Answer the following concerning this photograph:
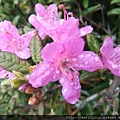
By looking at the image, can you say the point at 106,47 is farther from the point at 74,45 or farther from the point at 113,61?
the point at 74,45

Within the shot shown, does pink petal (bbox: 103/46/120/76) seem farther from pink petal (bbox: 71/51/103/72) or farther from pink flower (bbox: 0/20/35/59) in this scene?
pink flower (bbox: 0/20/35/59)

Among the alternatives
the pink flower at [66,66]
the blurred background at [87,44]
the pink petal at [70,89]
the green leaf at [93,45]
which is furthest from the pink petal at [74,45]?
the blurred background at [87,44]

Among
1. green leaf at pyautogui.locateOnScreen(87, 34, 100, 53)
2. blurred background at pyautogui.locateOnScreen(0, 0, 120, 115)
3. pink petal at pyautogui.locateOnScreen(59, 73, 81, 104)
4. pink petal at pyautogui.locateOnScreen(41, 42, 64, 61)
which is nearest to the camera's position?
pink petal at pyautogui.locateOnScreen(41, 42, 64, 61)

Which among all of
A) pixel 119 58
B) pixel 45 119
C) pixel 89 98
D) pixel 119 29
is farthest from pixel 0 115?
pixel 119 58

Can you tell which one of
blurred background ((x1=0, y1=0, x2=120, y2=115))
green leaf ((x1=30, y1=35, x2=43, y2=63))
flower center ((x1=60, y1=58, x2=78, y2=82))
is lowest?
blurred background ((x1=0, y1=0, x2=120, y2=115))

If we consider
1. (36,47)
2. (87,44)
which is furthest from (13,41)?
Answer: (87,44)

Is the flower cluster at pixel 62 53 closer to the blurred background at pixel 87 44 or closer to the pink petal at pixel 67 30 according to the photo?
the pink petal at pixel 67 30

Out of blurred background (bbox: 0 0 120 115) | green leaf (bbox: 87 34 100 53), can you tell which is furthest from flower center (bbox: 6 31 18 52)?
blurred background (bbox: 0 0 120 115)
